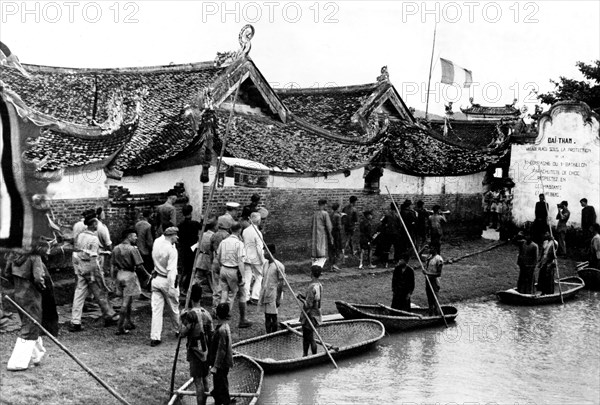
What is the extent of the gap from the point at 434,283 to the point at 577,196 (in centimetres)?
1152

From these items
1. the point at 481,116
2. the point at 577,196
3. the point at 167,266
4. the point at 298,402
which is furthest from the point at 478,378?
the point at 481,116

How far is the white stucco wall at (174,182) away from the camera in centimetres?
1725

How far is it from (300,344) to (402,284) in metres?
2.88

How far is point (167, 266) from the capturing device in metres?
11.5

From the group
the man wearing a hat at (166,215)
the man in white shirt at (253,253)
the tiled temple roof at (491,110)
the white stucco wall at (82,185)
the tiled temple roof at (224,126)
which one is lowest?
the man in white shirt at (253,253)

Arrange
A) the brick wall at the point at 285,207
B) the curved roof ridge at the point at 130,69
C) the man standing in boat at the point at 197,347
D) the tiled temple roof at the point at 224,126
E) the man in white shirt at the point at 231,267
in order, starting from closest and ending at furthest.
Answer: the man standing in boat at the point at 197,347
the man in white shirt at the point at 231,267
the brick wall at the point at 285,207
the tiled temple roof at the point at 224,126
the curved roof ridge at the point at 130,69

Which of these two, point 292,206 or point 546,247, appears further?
point 292,206

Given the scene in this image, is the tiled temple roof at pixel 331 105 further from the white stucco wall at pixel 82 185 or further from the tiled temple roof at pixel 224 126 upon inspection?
the white stucco wall at pixel 82 185

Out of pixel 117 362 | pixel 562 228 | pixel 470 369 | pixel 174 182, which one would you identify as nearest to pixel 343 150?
pixel 174 182

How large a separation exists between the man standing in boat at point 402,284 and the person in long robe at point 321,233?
12.7ft

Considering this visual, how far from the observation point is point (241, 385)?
10.2m

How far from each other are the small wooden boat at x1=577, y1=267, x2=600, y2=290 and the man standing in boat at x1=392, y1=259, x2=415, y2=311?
23.2ft

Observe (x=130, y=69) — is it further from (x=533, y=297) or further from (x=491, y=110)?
(x=491, y=110)

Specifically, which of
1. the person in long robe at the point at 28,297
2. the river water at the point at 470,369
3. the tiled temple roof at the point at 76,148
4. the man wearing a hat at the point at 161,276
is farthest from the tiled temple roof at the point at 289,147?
the person in long robe at the point at 28,297
